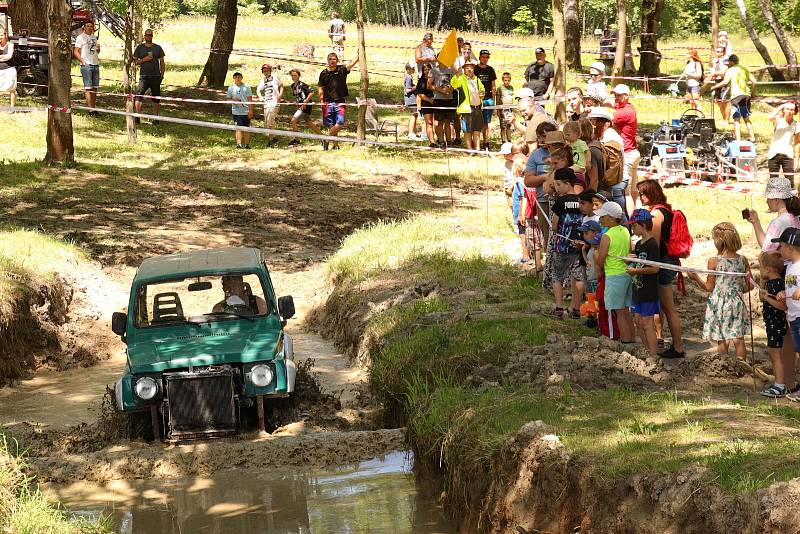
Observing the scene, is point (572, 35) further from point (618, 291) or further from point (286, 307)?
point (286, 307)

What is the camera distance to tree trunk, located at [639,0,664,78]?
41344 mm

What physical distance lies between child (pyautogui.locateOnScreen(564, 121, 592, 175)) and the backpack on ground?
164 mm

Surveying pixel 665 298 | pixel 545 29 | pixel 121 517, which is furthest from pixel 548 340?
pixel 545 29

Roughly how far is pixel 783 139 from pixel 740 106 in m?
6.17

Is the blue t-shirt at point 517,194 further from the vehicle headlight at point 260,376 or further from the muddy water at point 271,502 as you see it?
the muddy water at point 271,502

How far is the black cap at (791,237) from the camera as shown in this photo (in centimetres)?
984

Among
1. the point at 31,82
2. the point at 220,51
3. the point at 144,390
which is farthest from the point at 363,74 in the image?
the point at 144,390

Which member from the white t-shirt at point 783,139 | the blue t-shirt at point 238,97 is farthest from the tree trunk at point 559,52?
the blue t-shirt at point 238,97

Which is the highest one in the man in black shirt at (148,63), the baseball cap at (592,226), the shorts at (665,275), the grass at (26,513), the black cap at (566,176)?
the man in black shirt at (148,63)

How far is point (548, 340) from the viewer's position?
11.7m

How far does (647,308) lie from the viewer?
11.5m

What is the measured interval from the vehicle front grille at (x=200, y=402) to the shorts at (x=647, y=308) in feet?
12.8

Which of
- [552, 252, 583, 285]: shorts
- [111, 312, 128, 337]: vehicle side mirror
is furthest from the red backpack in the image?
[111, 312, 128, 337]: vehicle side mirror

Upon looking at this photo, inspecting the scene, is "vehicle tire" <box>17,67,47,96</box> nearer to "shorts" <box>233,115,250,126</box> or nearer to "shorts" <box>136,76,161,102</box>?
"shorts" <box>136,76,161,102</box>
